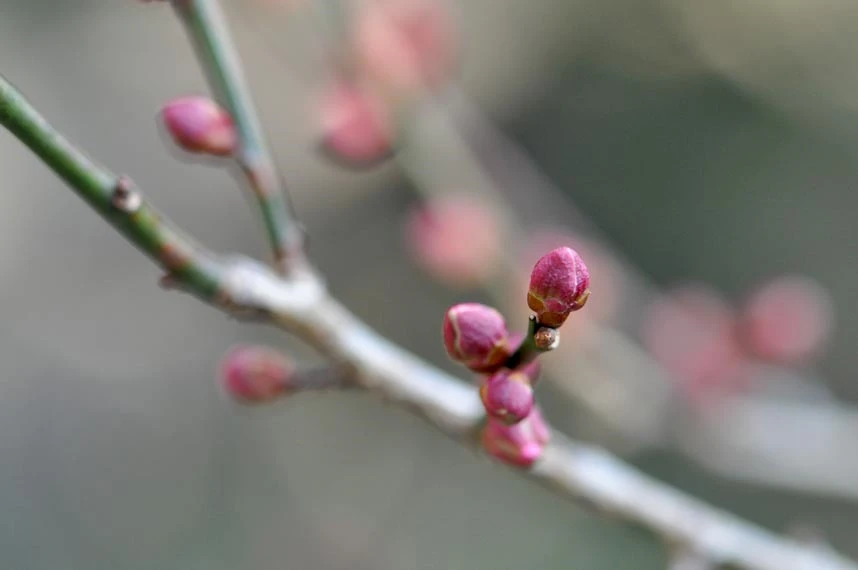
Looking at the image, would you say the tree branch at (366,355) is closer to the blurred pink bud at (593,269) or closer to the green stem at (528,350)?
the green stem at (528,350)

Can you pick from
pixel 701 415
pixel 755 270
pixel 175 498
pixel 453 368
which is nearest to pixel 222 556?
pixel 175 498

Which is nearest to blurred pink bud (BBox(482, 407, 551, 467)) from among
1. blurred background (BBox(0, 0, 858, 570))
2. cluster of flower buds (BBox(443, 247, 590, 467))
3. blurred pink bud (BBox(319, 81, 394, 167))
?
cluster of flower buds (BBox(443, 247, 590, 467))

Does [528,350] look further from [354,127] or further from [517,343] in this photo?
[354,127]

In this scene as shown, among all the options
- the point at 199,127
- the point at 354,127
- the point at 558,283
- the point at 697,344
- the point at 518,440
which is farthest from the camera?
the point at 697,344

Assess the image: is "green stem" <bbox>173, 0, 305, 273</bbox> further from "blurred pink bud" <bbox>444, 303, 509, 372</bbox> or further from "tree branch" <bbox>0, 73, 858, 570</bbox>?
"blurred pink bud" <bbox>444, 303, 509, 372</bbox>

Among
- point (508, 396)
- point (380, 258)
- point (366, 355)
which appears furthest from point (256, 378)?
point (380, 258)
